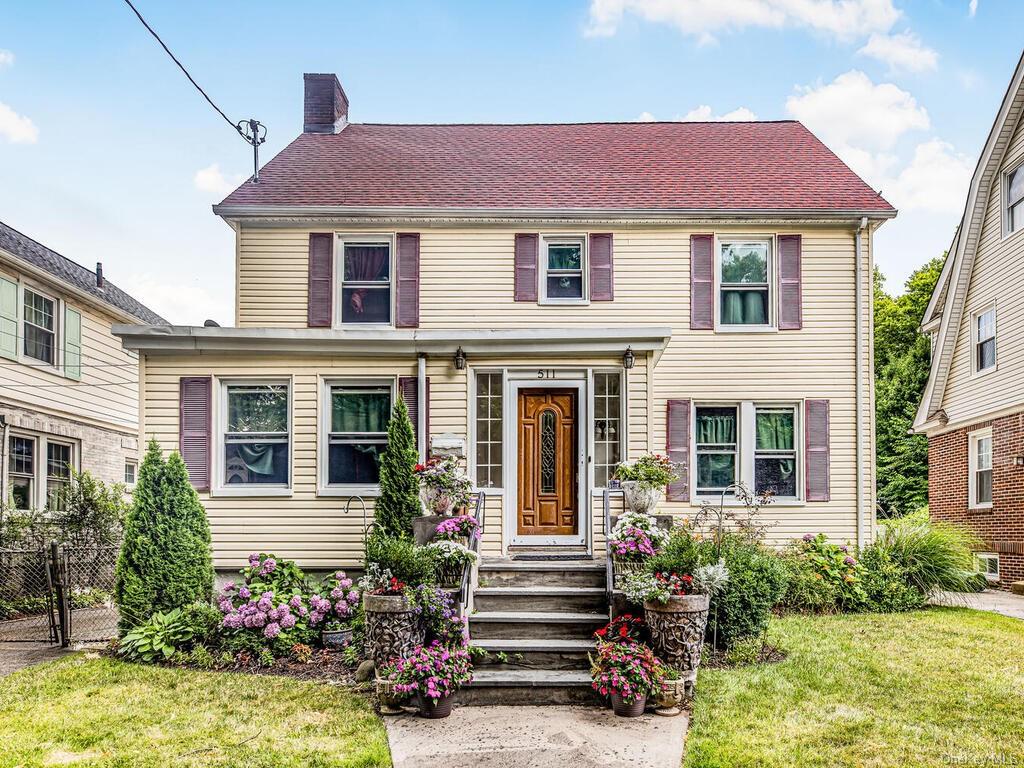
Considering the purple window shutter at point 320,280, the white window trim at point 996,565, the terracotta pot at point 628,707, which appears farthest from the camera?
the white window trim at point 996,565

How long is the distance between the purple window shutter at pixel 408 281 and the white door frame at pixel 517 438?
2.96 meters

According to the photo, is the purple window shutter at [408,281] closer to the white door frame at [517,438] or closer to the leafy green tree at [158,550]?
the white door frame at [517,438]

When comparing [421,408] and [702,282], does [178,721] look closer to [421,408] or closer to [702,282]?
[421,408]

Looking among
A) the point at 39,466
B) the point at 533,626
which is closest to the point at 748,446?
the point at 533,626

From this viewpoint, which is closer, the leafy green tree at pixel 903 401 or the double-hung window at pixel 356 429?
the double-hung window at pixel 356 429

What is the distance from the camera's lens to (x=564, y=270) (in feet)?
43.8

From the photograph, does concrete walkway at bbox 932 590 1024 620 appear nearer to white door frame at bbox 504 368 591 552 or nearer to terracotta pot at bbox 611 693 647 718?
white door frame at bbox 504 368 591 552

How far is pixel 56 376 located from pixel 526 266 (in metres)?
8.44

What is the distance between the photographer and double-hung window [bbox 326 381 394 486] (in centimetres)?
1058

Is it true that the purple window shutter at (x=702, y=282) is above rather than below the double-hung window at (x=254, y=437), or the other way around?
above

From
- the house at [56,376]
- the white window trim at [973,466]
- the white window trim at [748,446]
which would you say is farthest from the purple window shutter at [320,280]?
the white window trim at [973,466]

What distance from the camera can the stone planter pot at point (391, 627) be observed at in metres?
6.94

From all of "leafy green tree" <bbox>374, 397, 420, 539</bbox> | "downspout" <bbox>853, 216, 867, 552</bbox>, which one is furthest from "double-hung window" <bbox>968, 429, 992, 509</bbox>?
"leafy green tree" <bbox>374, 397, 420, 539</bbox>

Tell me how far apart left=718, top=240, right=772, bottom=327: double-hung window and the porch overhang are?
3336 mm
